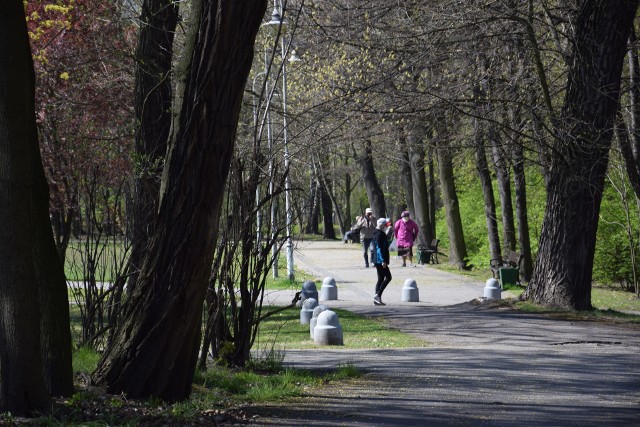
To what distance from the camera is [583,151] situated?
18266mm

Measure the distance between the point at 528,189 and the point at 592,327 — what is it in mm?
15625

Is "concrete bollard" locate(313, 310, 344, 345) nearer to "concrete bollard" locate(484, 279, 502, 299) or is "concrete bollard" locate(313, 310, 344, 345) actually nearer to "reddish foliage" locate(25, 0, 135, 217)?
"reddish foliage" locate(25, 0, 135, 217)

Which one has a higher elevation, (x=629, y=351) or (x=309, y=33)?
(x=309, y=33)

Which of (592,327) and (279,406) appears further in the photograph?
(592,327)

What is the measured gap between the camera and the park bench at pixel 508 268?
90.3ft

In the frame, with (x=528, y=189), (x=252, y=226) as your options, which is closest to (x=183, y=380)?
(x=252, y=226)

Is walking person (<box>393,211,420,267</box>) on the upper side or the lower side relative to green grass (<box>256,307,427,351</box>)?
upper

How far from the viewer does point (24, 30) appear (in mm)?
7352

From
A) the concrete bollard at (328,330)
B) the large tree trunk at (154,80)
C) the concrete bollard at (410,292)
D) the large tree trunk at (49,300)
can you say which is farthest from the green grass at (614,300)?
the large tree trunk at (49,300)

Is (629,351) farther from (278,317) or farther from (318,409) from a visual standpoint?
(278,317)

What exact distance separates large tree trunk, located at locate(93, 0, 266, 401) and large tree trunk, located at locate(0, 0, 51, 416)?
1260 mm

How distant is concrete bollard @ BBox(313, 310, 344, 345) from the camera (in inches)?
579

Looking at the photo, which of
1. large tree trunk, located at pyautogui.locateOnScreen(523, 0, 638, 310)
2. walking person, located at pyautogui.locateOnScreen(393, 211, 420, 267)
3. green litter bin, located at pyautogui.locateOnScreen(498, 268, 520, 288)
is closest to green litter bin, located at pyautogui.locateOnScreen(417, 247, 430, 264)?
walking person, located at pyautogui.locateOnScreen(393, 211, 420, 267)

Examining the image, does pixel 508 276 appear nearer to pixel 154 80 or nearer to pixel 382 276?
pixel 382 276
